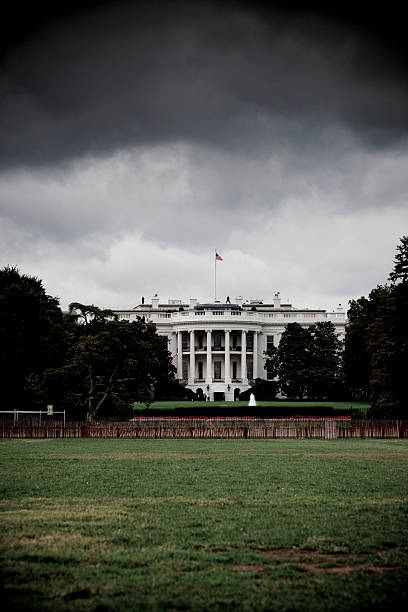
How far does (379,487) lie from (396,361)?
1272 inches

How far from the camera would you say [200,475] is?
63.4ft

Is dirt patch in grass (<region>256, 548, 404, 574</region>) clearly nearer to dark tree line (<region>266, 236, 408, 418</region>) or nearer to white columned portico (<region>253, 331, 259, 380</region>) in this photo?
dark tree line (<region>266, 236, 408, 418</region>)

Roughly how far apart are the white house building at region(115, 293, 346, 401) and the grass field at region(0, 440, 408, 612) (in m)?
89.8

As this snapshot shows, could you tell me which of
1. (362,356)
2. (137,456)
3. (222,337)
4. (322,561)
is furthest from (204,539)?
(222,337)

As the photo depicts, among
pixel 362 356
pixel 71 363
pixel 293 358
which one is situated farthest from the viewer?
pixel 293 358

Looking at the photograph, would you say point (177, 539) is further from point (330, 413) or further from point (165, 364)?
point (165, 364)

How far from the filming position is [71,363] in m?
51.5

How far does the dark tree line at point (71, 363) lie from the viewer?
163 feet

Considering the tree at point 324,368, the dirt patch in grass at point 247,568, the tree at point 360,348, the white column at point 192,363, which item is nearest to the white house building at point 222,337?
the white column at point 192,363

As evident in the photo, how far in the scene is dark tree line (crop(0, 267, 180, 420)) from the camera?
4959 centimetres

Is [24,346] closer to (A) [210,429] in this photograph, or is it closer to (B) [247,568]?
(A) [210,429]

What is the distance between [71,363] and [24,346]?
150 inches

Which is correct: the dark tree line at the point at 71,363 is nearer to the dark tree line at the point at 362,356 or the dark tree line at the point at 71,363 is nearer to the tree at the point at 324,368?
the dark tree line at the point at 362,356

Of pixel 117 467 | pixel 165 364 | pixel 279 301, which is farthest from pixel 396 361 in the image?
pixel 279 301
